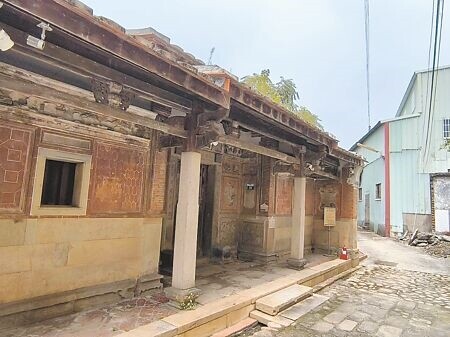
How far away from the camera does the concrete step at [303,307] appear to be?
5.62m

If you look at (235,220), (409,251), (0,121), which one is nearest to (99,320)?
(0,121)

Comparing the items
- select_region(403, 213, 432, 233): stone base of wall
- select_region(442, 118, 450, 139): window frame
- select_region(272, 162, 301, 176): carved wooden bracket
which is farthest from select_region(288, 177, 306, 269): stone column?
select_region(442, 118, 450, 139): window frame

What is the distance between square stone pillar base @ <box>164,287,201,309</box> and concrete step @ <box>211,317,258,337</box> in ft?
2.14

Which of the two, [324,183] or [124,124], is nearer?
[124,124]

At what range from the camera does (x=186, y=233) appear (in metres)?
5.02

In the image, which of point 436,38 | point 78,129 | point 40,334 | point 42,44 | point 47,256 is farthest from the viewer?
point 436,38

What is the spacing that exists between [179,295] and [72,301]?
1.52 meters

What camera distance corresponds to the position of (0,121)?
4035mm

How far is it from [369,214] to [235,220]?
17785mm

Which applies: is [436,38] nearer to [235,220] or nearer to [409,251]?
[235,220]

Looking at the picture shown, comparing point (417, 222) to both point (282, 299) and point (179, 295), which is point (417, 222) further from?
point (179, 295)

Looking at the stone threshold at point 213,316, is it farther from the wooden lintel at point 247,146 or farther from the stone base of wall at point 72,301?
the wooden lintel at point 247,146

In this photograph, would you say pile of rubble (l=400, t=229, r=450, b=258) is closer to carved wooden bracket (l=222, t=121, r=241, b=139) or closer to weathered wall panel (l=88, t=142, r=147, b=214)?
carved wooden bracket (l=222, t=121, r=241, b=139)

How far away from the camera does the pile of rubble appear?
575 inches
